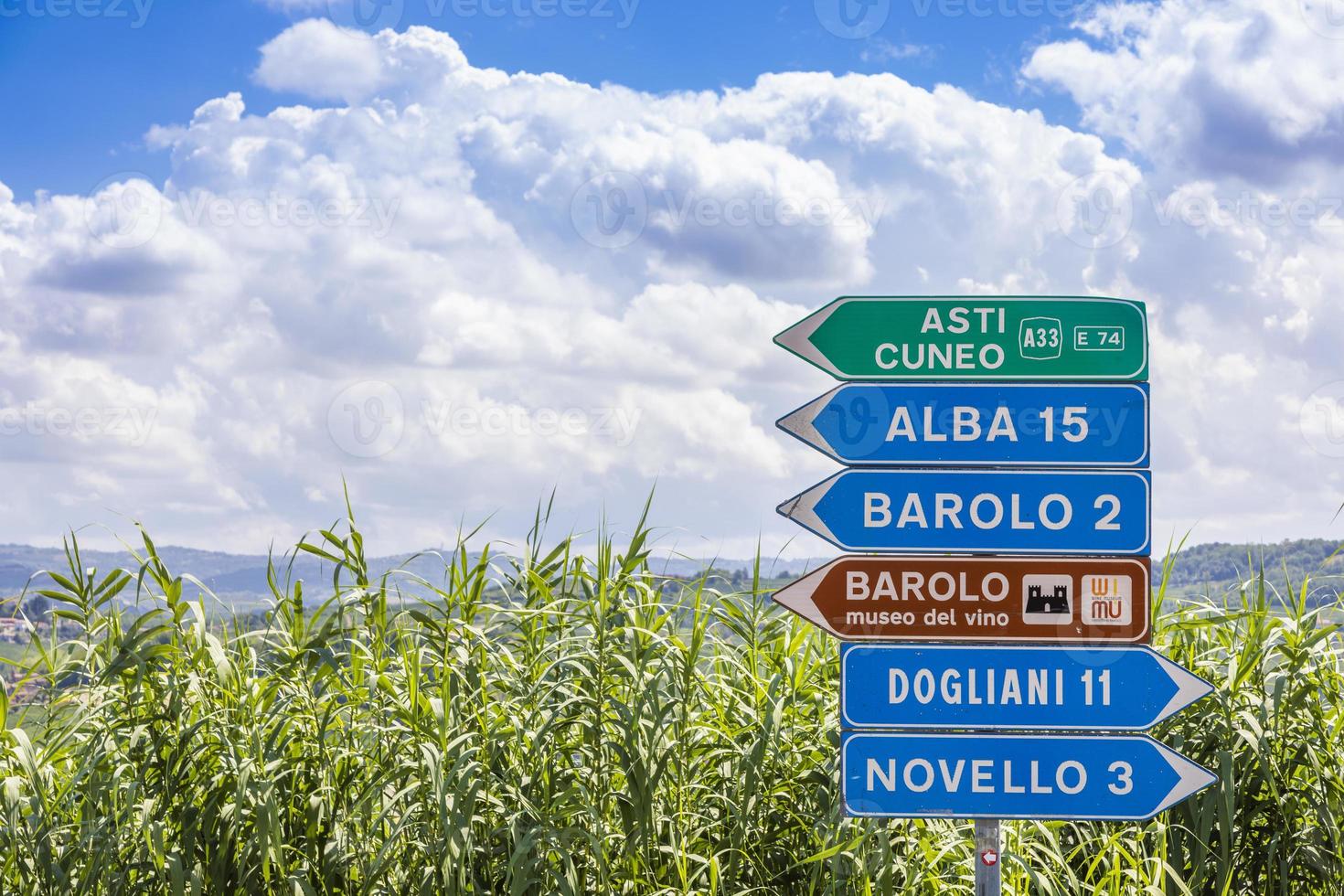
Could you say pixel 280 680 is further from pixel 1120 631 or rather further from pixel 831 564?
pixel 1120 631

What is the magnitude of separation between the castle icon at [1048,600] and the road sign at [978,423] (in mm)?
323

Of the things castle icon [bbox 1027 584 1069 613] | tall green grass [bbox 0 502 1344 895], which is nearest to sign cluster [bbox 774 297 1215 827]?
castle icon [bbox 1027 584 1069 613]

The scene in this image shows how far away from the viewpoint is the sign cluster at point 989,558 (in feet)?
9.08

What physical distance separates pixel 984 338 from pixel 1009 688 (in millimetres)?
907

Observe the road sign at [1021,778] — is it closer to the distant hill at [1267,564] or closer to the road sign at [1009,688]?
the road sign at [1009,688]

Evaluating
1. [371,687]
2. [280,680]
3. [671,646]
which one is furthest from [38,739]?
[671,646]

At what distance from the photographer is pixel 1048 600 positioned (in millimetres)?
2809

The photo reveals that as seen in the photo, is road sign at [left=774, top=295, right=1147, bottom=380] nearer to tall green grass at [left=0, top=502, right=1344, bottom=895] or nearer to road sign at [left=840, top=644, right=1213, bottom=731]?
road sign at [left=840, top=644, right=1213, bottom=731]

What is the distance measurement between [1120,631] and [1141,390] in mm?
631

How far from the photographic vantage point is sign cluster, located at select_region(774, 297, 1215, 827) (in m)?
2.77

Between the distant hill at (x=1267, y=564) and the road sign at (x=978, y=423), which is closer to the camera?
the road sign at (x=978, y=423)

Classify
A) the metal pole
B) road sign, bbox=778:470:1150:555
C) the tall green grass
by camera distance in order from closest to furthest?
the metal pole < road sign, bbox=778:470:1150:555 < the tall green grass

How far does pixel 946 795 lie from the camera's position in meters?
2.76

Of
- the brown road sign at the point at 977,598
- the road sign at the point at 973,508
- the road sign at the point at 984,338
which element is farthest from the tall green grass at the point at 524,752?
the road sign at the point at 984,338
